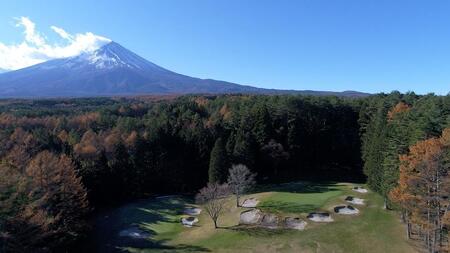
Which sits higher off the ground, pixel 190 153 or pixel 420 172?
pixel 420 172

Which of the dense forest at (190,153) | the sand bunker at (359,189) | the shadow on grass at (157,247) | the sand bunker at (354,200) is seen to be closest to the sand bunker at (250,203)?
the sand bunker at (354,200)

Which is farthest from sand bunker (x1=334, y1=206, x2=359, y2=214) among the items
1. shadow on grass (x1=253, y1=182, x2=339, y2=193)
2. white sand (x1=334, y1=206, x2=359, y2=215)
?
shadow on grass (x1=253, y1=182, x2=339, y2=193)

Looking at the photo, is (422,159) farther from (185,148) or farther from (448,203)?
(185,148)

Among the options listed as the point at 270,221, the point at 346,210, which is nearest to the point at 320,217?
the point at 346,210

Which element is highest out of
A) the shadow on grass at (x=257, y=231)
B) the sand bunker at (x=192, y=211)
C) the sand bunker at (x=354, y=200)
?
the sand bunker at (x=354, y=200)

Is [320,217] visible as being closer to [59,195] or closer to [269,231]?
[269,231]

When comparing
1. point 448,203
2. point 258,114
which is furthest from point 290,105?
point 448,203

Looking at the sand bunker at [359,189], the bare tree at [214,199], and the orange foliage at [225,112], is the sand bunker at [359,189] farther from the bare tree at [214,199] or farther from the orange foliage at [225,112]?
the orange foliage at [225,112]
